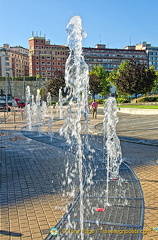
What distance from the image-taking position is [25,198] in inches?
170

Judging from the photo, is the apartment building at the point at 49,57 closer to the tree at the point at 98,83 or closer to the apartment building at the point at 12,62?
the apartment building at the point at 12,62

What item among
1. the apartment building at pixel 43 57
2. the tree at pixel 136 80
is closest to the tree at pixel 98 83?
the tree at pixel 136 80

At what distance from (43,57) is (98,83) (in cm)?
3595

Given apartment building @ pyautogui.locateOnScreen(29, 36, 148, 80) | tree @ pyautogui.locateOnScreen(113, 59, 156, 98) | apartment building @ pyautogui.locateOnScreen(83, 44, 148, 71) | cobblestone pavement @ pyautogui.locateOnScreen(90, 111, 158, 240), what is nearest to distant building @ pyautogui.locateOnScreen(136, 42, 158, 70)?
apartment building @ pyautogui.locateOnScreen(83, 44, 148, 71)

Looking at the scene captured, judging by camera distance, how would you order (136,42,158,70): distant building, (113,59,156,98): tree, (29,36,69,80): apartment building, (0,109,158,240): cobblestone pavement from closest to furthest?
(0,109,158,240): cobblestone pavement
(113,59,156,98): tree
(29,36,69,80): apartment building
(136,42,158,70): distant building

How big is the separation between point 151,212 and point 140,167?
2.43 m

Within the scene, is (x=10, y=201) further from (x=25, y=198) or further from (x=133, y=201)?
(x=133, y=201)

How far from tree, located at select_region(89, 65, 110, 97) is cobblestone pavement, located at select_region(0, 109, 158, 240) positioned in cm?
3479

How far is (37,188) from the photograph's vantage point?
479 centimetres

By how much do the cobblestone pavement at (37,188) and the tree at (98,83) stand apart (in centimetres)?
3479

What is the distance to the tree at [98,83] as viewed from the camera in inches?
1682

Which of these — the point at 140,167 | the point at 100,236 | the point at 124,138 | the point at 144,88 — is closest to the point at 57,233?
the point at 100,236

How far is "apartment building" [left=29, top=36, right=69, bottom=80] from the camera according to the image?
7394 centimetres

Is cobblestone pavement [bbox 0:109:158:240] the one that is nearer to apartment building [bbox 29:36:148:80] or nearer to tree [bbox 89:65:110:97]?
tree [bbox 89:65:110:97]
